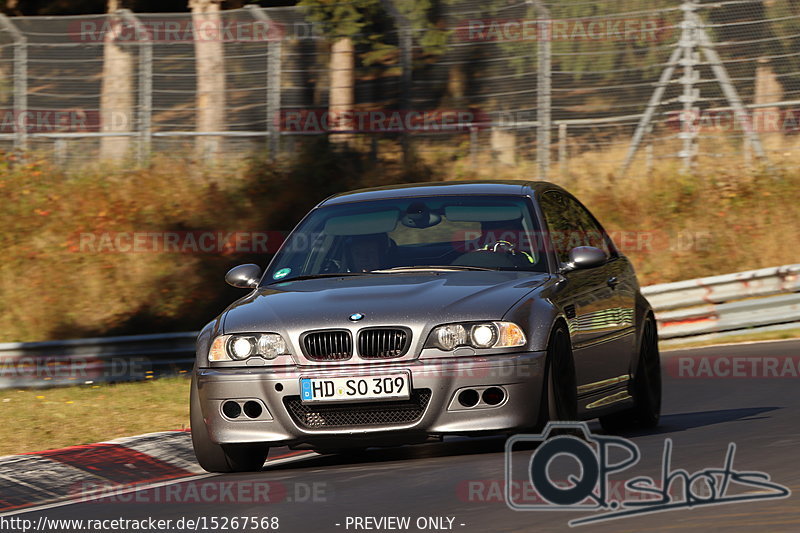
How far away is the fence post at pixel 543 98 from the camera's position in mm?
22891

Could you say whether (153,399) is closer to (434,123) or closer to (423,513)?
(423,513)

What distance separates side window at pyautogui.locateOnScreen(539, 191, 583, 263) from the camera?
382 inches

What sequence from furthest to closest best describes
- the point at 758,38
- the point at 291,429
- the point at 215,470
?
the point at 758,38
the point at 215,470
the point at 291,429

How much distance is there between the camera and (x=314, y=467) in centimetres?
924

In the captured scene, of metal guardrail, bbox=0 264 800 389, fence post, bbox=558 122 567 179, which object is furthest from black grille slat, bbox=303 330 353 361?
fence post, bbox=558 122 567 179

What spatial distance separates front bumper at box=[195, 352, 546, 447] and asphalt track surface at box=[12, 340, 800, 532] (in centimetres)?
22

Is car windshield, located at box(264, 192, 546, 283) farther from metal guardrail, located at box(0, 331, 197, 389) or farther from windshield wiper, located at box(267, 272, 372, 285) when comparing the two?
metal guardrail, located at box(0, 331, 197, 389)

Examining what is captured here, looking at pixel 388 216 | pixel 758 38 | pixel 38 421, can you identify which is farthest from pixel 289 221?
pixel 388 216

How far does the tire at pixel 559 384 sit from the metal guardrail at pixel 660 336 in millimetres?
7758

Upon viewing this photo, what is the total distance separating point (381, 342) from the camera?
836cm

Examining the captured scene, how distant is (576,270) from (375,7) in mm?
14793

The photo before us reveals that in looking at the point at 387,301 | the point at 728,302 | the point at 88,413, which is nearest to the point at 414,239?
the point at 387,301

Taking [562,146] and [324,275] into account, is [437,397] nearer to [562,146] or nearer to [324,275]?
[324,275]

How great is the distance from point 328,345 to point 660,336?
983cm
